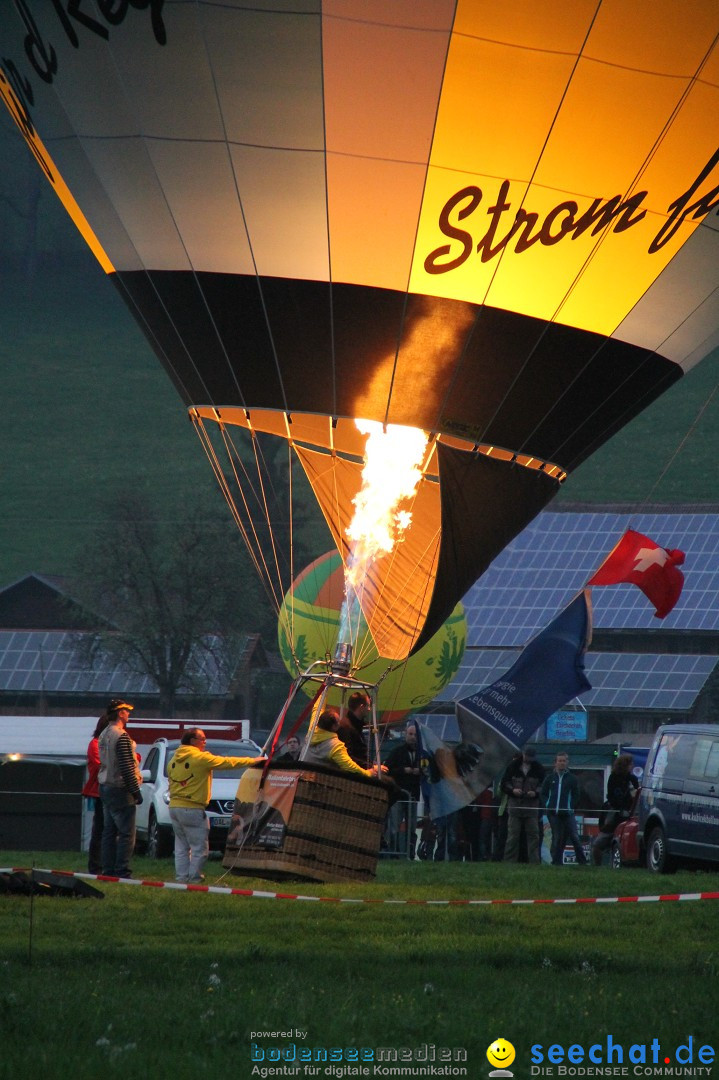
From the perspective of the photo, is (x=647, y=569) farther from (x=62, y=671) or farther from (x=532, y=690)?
(x=62, y=671)

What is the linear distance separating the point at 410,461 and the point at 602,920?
4.34m

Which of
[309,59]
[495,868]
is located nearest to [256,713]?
[495,868]

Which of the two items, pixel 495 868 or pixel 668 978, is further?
pixel 495 868

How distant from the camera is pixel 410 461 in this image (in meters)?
12.9

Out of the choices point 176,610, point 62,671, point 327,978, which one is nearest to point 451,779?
point 327,978

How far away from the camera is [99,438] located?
80500 millimetres

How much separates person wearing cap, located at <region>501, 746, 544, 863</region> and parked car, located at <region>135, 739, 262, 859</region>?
298 centimetres

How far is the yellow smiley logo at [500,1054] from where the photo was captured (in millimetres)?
5844

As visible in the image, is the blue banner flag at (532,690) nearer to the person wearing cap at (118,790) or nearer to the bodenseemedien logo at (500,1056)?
the person wearing cap at (118,790)

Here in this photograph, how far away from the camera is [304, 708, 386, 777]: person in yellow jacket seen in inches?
472

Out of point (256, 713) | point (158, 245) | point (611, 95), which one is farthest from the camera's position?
point (256, 713)

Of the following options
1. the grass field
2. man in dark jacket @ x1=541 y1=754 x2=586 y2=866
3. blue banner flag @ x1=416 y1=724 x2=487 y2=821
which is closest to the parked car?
blue banner flag @ x1=416 y1=724 x2=487 y2=821

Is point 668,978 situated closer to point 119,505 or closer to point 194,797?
point 194,797

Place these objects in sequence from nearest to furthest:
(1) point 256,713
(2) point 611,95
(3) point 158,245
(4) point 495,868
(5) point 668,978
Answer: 1. (5) point 668,978
2. (2) point 611,95
3. (3) point 158,245
4. (4) point 495,868
5. (1) point 256,713
